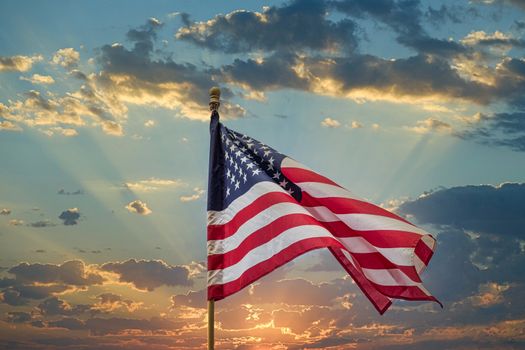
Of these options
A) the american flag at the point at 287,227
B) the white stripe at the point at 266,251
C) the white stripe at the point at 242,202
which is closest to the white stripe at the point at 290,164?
the american flag at the point at 287,227

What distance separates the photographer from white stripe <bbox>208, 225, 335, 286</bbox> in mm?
14625

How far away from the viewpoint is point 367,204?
17.2 meters

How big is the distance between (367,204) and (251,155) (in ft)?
10.6

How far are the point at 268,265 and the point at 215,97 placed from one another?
5.25 m

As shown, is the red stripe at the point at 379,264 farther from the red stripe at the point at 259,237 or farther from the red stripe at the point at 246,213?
the red stripe at the point at 246,213

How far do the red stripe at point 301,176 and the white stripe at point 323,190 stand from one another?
11 cm

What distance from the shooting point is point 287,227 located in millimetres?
15031

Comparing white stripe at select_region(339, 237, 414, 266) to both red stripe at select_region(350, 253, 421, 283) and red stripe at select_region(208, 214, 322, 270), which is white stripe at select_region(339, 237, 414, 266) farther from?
red stripe at select_region(208, 214, 322, 270)

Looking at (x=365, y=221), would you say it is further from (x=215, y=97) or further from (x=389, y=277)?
(x=215, y=97)

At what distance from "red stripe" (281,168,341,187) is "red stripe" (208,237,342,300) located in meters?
3.12

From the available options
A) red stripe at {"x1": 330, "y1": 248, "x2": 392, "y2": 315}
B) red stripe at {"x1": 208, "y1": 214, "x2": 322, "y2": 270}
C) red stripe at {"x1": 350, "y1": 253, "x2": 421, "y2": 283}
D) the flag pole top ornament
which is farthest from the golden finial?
red stripe at {"x1": 350, "y1": 253, "x2": 421, "y2": 283}

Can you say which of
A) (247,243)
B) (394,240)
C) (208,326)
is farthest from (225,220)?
(394,240)

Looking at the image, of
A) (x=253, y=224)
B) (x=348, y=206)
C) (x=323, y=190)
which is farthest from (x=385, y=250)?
(x=253, y=224)

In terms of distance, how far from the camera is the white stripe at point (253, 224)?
50.5ft
